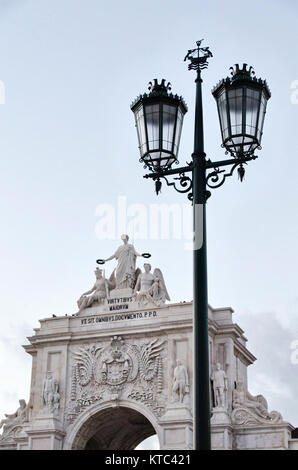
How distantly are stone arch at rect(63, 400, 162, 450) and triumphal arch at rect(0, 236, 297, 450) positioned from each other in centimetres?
5

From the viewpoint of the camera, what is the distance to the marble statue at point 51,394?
35625 mm

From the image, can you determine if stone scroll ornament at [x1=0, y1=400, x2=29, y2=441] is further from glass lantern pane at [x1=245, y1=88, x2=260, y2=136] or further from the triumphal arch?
glass lantern pane at [x1=245, y1=88, x2=260, y2=136]

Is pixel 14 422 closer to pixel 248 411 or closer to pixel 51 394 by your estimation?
pixel 51 394

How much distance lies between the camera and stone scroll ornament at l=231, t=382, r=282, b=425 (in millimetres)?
33562

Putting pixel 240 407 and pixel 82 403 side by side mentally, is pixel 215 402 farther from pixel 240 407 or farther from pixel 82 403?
pixel 82 403

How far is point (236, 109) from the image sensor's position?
1078 cm

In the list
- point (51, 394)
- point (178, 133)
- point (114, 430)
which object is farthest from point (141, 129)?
point (114, 430)

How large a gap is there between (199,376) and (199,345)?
1.17 feet

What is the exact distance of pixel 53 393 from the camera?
35.8 metres

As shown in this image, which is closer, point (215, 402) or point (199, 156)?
point (199, 156)

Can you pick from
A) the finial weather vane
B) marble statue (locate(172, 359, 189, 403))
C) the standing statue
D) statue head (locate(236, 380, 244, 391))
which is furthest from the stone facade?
the finial weather vane

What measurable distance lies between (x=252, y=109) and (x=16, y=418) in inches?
1162
